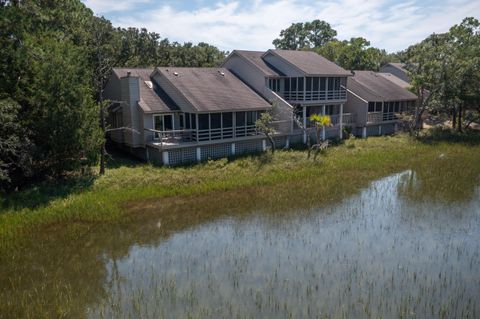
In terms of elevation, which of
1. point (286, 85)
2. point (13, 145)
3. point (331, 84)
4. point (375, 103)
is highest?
point (331, 84)

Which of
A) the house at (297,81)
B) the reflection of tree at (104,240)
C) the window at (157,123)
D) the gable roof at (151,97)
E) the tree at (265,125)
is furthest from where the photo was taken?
the house at (297,81)

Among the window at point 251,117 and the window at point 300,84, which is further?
the window at point 300,84

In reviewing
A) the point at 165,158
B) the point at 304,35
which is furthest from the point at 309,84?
the point at 304,35

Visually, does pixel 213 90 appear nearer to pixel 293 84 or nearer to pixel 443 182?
pixel 293 84

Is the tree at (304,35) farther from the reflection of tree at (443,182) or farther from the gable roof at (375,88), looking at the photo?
the reflection of tree at (443,182)

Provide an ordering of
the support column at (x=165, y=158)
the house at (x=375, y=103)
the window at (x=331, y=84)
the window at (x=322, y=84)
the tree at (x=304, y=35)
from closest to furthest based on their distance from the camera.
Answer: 1. the support column at (x=165, y=158)
2. the window at (x=322, y=84)
3. the window at (x=331, y=84)
4. the house at (x=375, y=103)
5. the tree at (x=304, y=35)

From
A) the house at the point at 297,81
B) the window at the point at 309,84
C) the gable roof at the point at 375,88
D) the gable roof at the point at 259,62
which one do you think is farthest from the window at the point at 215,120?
the gable roof at the point at 375,88

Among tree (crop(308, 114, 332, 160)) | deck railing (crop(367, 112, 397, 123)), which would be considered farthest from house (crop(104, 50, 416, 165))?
tree (crop(308, 114, 332, 160))
